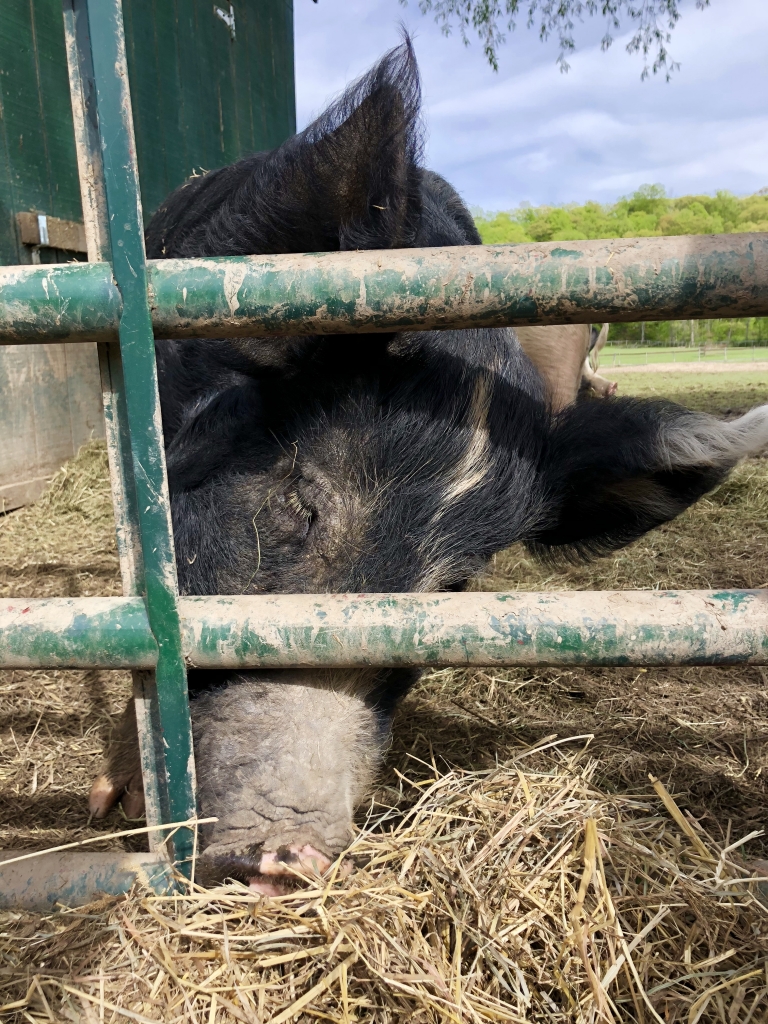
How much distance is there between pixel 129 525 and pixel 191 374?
1.22 meters

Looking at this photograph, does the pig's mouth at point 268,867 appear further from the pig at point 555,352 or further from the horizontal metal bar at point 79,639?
the pig at point 555,352

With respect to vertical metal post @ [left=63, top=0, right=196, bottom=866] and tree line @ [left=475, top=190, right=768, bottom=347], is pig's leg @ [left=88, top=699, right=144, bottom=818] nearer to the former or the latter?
vertical metal post @ [left=63, top=0, right=196, bottom=866]

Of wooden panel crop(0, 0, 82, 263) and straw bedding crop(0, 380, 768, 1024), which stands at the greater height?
wooden panel crop(0, 0, 82, 263)

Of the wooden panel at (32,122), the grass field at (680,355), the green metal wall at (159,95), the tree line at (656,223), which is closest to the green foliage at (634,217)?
the tree line at (656,223)

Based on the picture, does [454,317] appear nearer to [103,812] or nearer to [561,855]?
[561,855]

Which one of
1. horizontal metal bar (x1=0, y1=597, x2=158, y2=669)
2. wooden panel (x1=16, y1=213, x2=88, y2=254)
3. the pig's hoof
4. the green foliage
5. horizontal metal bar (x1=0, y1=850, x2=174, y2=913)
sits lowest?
the pig's hoof

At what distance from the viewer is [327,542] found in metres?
1.94

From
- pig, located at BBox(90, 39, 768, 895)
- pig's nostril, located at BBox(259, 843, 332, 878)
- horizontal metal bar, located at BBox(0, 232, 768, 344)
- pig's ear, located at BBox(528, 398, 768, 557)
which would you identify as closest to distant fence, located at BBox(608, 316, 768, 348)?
pig's ear, located at BBox(528, 398, 768, 557)

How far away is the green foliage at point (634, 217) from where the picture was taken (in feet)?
192

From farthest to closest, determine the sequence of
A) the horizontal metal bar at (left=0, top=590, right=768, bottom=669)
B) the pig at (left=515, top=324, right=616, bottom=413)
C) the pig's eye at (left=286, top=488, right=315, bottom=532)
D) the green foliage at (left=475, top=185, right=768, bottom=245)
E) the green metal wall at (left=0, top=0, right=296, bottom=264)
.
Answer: the green foliage at (left=475, top=185, right=768, bottom=245), the green metal wall at (left=0, top=0, right=296, bottom=264), the pig at (left=515, top=324, right=616, bottom=413), the pig's eye at (left=286, top=488, right=315, bottom=532), the horizontal metal bar at (left=0, top=590, right=768, bottom=669)

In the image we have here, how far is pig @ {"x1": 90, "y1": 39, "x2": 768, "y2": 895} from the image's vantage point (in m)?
1.64

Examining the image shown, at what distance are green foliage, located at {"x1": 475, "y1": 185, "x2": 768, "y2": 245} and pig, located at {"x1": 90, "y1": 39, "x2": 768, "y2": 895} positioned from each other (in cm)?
5401

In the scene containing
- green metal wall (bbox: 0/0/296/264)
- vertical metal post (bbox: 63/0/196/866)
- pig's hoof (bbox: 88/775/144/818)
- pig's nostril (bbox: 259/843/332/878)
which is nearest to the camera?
vertical metal post (bbox: 63/0/196/866)

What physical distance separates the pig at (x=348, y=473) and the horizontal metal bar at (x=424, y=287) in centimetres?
49
